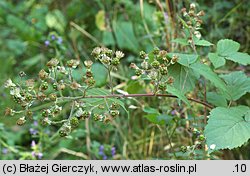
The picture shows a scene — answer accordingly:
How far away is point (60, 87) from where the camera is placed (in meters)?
1.16

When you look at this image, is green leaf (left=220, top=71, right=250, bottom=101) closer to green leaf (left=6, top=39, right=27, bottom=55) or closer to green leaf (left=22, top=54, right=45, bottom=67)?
green leaf (left=22, top=54, right=45, bottom=67)

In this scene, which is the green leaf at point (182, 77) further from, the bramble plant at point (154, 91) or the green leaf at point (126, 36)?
the green leaf at point (126, 36)

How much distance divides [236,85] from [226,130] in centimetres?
26

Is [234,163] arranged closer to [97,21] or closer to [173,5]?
[173,5]

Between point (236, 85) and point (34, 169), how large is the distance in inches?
26.7

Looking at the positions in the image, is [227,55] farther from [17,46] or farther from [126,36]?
[17,46]

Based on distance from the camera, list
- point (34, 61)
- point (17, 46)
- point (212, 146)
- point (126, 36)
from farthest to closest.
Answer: point (17, 46) → point (34, 61) → point (126, 36) → point (212, 146)

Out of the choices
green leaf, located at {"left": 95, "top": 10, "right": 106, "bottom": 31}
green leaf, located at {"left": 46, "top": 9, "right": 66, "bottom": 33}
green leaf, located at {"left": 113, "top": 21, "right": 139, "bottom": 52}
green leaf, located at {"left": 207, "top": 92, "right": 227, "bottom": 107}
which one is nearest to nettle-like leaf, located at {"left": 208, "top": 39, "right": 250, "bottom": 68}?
green leaf, located at {"left": 207, "top": 92, "right": 227, "bottom": 107}

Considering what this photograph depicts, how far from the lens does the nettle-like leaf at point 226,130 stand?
1109mm

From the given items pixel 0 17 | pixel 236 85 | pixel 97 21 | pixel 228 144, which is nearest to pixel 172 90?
pixel 228 144

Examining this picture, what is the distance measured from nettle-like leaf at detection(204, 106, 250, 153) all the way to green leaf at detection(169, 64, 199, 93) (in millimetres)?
132

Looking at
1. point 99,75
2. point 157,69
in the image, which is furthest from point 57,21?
point 157,69

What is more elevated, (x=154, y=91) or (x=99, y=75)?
(x=99, y=75)

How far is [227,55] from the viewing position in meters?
1.32
